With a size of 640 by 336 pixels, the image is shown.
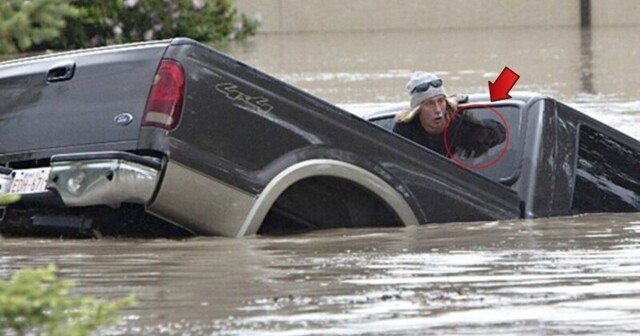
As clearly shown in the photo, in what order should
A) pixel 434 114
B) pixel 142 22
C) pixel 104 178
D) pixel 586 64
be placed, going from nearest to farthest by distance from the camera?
pixel 104 178
pixel 434 114
pixel 586 64
pixel 142 22

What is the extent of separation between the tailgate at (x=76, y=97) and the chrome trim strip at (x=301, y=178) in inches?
26.8

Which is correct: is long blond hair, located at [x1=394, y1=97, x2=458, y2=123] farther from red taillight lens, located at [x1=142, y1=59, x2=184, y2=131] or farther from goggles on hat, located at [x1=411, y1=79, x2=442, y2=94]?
red taillight lens, located at [x1=142, y1=59, x2=184, y2=131]

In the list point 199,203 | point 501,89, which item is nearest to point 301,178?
point 199,203

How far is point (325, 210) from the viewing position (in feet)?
29.8

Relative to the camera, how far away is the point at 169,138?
8062 mm

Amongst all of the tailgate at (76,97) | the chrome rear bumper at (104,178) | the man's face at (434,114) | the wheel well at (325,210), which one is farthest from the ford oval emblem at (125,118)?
the man's face at (434,114)

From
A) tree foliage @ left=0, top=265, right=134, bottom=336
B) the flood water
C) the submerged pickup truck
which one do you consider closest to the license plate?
the submerged pickup truck

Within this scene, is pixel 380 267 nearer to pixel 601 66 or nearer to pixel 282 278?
pixel 282 278

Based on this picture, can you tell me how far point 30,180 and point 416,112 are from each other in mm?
2465

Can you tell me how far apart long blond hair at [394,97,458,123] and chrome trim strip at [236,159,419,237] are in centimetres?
121

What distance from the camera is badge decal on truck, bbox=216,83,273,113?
322 inches

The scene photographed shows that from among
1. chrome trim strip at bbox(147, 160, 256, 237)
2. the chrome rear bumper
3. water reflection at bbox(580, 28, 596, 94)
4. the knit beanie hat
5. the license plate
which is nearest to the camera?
the chrome rear bumper

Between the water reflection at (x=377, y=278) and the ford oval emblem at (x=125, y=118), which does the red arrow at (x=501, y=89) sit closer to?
the water reflection at (x=377, y=278)

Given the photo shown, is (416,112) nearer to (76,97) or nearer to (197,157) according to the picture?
(197,157)
